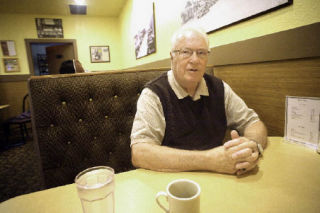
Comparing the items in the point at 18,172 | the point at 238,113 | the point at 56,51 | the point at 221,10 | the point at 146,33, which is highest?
the point at 56,51

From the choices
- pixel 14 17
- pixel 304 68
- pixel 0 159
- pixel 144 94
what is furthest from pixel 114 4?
pixel 304 68

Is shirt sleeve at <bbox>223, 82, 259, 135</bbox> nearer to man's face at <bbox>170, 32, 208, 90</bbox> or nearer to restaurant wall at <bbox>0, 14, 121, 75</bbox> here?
man's face at <bbox>170, 32, 208, 90</bbox>

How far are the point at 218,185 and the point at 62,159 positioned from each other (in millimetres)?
980

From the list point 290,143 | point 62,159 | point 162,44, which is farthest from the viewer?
point 162,44

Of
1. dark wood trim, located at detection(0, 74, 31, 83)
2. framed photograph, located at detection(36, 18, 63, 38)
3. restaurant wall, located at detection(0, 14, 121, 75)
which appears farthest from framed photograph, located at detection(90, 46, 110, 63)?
dark wood trim, located at detection(0, 74, 31, 83)

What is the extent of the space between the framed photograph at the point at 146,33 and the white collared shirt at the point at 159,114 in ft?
6.73

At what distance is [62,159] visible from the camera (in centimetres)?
115

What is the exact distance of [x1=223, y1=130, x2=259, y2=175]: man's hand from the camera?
2.15 feet

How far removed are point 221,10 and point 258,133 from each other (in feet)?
3.60

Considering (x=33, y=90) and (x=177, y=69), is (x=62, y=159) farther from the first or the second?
(x=177, y=69)

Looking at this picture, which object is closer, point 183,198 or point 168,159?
point 183,198

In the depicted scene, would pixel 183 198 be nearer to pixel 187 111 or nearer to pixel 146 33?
pixel 187 111

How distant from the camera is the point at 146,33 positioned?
10.7 feet

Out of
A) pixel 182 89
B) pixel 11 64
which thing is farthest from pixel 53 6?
pixel 182 89
